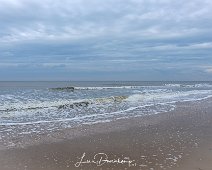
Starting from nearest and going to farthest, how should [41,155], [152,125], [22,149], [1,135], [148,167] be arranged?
[148,167]
[41,155]
[22,149]
[1,135]
[152,125]

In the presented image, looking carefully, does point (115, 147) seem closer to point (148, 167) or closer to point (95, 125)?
point (148, 167)

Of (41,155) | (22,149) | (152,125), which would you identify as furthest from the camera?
(152,125)

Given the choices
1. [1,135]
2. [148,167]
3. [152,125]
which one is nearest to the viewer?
[148,167]

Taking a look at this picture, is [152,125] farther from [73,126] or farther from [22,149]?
[22,149]

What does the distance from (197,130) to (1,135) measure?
775cm

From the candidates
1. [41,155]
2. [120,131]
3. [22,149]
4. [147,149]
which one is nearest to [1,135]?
[22,149]

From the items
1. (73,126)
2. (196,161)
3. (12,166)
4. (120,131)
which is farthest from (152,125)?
(12,166)

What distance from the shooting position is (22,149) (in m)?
9.97

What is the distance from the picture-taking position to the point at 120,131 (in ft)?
42.3

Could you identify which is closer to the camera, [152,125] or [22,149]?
[22,149]

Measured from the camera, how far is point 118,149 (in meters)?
9.77

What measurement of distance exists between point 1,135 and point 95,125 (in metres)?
4.19

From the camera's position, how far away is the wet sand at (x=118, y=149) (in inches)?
320

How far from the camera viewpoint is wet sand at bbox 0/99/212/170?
8133mm
